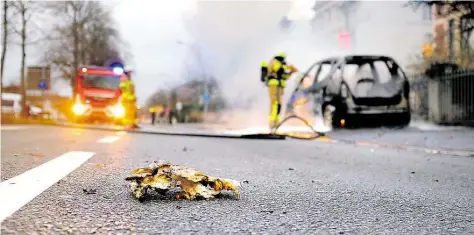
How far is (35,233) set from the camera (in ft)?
6.95

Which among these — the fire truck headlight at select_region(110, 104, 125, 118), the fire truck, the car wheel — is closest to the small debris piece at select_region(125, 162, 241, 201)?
the car wheel

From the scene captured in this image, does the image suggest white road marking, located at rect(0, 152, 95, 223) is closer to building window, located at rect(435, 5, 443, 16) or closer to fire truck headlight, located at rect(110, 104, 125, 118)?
building window, located at rect(435, 5, 443, 16)

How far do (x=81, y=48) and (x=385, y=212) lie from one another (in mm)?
38506

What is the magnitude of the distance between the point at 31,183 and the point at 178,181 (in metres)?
1.07

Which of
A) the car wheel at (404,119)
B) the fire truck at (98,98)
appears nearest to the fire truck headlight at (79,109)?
the fire truck at (98,98)

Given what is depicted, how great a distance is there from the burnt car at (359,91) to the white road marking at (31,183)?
820 centimetres

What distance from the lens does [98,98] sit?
2316cm

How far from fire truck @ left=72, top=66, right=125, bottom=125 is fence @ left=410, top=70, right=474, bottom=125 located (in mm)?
12465

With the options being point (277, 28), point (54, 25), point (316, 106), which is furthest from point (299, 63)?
point (54, 25)

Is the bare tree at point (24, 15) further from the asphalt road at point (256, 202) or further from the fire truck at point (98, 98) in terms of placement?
the asphalt road at point (256, 202)

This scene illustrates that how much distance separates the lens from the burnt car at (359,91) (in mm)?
12367

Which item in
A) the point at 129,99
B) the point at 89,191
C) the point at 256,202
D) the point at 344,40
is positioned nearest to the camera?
the point at 256,202

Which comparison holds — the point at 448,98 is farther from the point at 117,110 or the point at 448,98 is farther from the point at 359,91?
the point at 117,110

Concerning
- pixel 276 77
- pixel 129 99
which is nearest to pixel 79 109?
pixel 129 99
